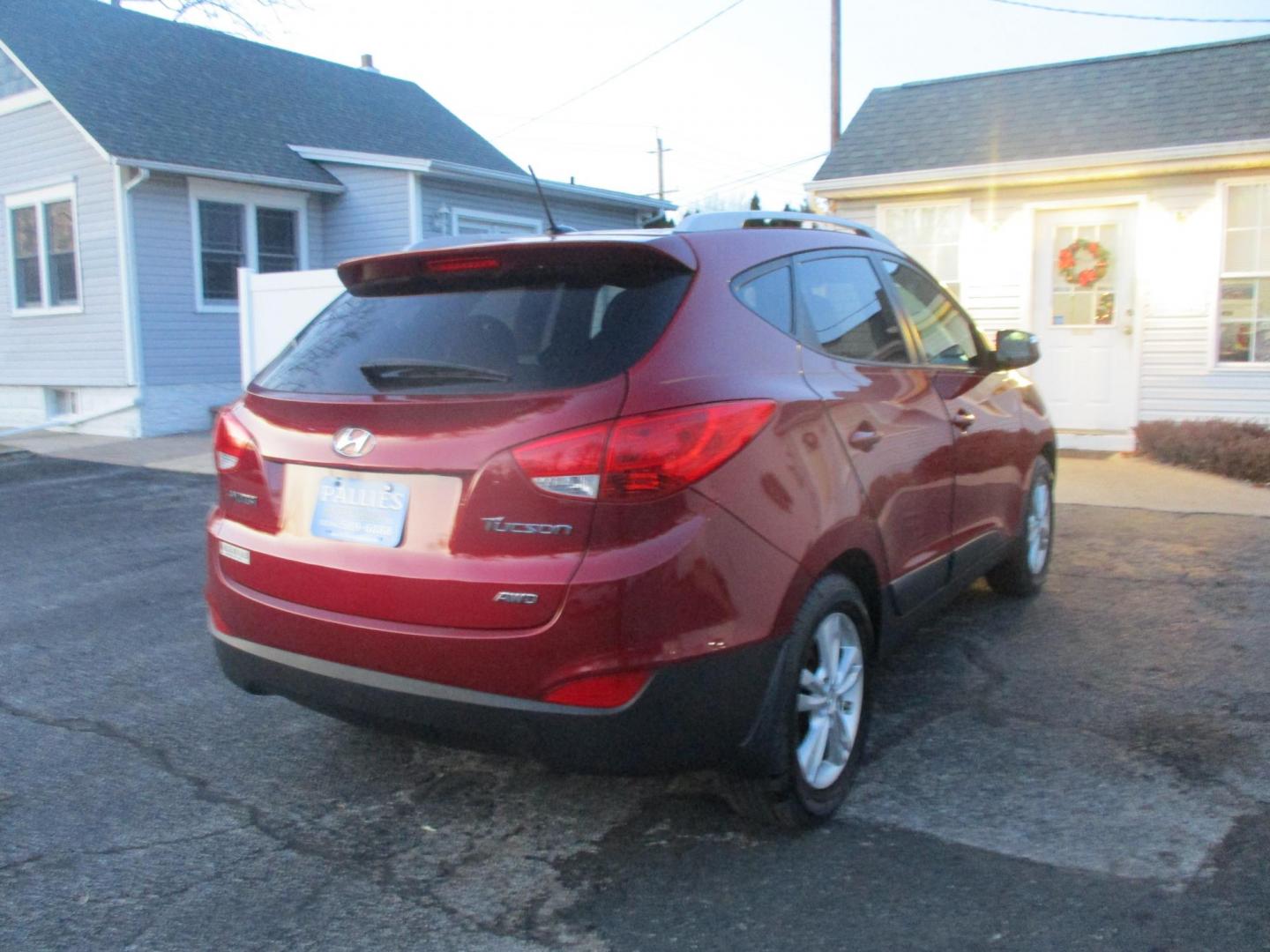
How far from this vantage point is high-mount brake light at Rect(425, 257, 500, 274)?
321 centimetres

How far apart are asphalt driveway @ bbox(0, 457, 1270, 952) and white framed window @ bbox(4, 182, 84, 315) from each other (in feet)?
37.2

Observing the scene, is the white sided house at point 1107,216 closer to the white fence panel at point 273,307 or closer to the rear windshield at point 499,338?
the white fence panel at point 273,307

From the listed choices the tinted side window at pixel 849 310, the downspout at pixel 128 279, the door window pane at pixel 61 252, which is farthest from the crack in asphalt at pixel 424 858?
the door window pane at pixel 61 252

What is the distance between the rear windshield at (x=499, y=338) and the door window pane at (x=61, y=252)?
13.2 meters

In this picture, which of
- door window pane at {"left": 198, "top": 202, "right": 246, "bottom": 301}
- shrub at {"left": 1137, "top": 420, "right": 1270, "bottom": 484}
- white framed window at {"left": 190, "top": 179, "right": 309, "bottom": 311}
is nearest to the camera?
shrub at {"left": 1137, "top": 420, "right": 1270, "bottom": 484}

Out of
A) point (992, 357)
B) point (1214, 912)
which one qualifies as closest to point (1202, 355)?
point (992, 357)

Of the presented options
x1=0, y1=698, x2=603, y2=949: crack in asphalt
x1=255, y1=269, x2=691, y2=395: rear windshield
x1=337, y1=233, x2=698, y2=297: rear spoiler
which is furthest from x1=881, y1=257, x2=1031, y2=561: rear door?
x1=0, y1=698, x2=603, y2=949: crack in asphalt

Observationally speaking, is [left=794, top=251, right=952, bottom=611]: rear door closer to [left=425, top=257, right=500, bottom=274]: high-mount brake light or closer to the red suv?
the red suv

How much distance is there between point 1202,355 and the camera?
10898 millimetres

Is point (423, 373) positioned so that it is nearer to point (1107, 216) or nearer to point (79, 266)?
point (1107, 216)

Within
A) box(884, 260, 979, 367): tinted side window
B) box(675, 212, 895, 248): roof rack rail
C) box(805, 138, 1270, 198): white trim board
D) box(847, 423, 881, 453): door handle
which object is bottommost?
box(847, 423, 881, 453): door handle

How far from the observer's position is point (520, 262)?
3.17 m

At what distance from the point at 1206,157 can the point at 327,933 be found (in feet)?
34.6

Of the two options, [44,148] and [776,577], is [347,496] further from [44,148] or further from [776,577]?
[44,148]
